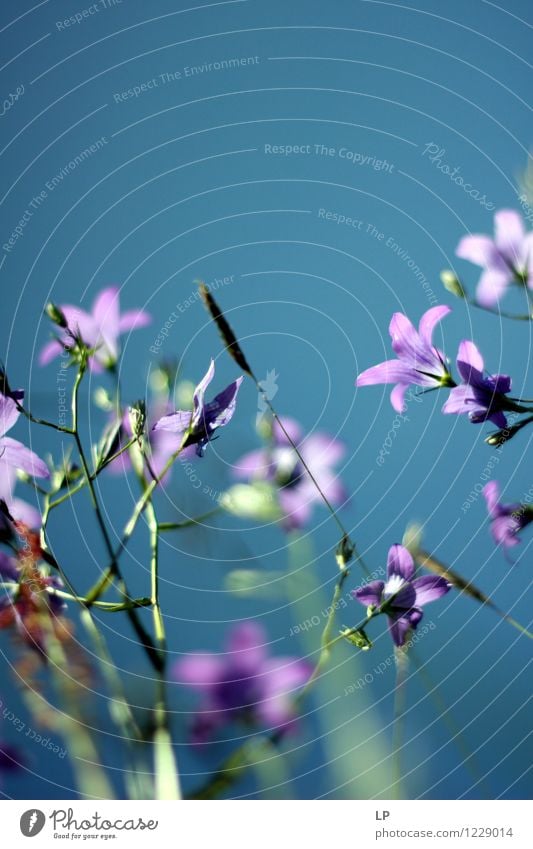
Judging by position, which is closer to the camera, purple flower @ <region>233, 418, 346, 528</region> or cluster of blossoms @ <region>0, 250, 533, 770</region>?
cluster of blossoms @ <region>0, 250, 533, 770</region>

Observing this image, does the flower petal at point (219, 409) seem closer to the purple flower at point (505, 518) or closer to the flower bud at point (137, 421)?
the flower bud at point (137, 421)

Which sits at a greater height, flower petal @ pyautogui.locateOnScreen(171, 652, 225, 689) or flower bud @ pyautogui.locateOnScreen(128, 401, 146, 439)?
flower bud @ pyautogui.locateOnScreen(128, 401, 146, 439)

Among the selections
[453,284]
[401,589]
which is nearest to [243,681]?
[401,589]

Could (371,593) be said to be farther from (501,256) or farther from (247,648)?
(501,256)

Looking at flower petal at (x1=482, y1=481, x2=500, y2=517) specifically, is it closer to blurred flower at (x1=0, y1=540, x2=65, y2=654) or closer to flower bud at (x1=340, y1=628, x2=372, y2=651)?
flower bud at (x1=340, y1=628, x2=372, y2=651)

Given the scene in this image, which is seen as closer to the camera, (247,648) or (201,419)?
(201,419)

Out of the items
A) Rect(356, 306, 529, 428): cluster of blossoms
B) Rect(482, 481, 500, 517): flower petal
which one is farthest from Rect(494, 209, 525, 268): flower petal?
Rect(482, 481, 500, 517): flower petal
